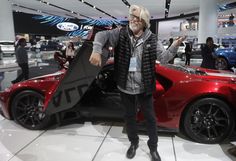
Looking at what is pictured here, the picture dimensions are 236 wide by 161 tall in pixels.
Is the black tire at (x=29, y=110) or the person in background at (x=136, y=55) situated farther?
the black tire at (x=29, y=110)

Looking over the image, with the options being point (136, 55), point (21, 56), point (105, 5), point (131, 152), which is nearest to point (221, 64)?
point (21, 56)

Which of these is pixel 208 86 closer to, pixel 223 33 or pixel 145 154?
pixel 145 154

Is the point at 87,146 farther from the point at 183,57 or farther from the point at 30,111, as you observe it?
the point at 183,57

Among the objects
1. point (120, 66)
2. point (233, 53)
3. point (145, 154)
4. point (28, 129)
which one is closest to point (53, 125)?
point (28, 129)

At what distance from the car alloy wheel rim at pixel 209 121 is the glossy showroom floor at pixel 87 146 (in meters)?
0.14

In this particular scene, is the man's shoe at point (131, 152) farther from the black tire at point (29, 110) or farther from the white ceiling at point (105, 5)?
the white ceiling at point (105, 5)

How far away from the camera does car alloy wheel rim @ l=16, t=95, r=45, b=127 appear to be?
3482 millimetres

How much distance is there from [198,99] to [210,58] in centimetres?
378

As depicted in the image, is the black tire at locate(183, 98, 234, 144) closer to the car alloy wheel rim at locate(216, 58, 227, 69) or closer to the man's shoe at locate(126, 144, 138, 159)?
the man's shoe at locate(126, 144, 138, 159)

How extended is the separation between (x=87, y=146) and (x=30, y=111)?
1043mm

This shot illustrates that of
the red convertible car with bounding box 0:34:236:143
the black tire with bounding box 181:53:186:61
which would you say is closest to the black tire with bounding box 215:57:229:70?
the black tire with bounding box 181:53:186:61

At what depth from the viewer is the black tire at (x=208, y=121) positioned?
2943 mm

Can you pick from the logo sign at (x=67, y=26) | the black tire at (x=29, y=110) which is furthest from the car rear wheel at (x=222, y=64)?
the logo sign at (x=67, y=26)

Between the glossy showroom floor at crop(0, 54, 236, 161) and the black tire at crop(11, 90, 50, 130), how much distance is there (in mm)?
113
